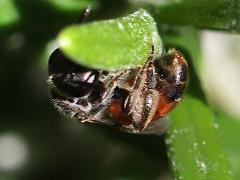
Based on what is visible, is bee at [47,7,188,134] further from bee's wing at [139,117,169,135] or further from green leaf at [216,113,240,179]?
green leaf at [216,113,240,179]

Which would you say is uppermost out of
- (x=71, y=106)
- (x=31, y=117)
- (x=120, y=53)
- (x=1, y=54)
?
(x=120, y=53)

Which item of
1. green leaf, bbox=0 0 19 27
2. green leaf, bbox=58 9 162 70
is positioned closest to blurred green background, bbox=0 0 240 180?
green leaf, bbox=0 0 19 27

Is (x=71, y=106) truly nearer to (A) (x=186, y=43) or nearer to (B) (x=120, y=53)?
(B) (x=120, y=53)

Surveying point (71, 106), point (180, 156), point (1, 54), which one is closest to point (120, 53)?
point (71, 106)

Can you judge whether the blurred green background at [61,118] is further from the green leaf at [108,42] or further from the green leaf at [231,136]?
the green leaf at [108,42]

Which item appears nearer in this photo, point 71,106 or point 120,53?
point 120,53

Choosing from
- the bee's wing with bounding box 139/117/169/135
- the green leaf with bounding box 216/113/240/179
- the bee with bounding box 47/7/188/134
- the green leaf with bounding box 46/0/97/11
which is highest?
the green leaf with bounding box 46/0/97/11

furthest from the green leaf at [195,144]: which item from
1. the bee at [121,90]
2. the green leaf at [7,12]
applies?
the green leaf at [7,12]
